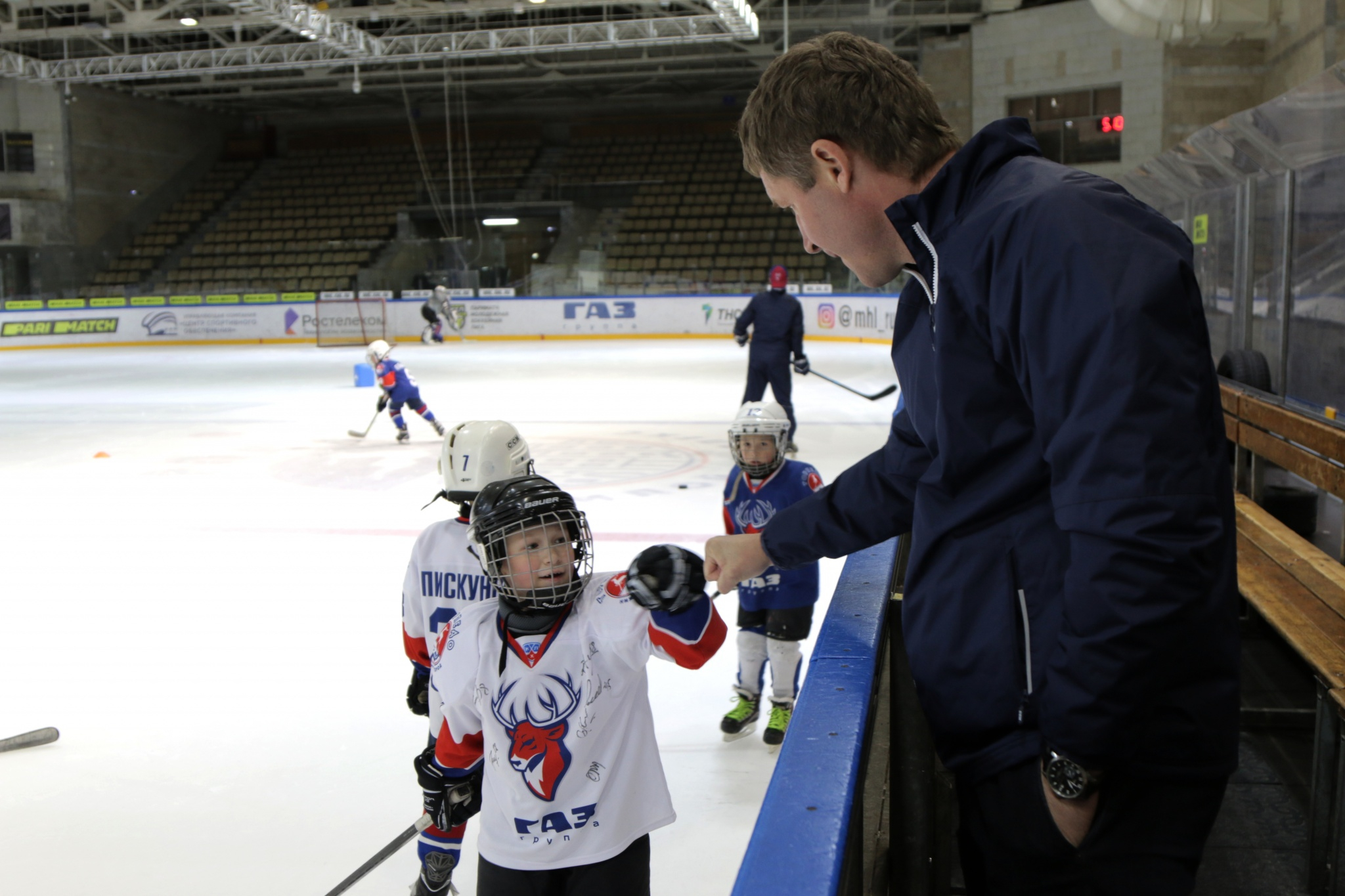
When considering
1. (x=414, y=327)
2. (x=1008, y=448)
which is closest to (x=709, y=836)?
(x=1008, y=448)

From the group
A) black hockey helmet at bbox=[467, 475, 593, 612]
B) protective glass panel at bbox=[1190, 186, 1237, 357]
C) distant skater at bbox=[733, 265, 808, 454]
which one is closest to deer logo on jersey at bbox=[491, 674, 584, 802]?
black hockey helmet at bbox=[467, 475, 593, 612]

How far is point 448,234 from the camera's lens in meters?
29.3

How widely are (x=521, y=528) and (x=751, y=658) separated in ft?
6.07

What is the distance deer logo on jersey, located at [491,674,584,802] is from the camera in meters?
1.78

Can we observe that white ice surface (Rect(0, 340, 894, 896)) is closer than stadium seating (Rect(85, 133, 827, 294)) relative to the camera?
Yes

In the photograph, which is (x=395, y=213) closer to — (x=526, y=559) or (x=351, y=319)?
(x=351, y=319)

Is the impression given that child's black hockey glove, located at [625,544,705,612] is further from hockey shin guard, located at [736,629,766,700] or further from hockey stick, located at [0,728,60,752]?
hockey stick, located at [0,728,60,752]

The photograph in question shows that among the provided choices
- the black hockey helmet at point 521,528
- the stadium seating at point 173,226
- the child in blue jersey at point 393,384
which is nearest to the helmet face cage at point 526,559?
the black hockey helmet at point 521,528

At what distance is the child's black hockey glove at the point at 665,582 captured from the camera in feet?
5.15

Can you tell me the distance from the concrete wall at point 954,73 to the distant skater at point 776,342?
46.3 feet

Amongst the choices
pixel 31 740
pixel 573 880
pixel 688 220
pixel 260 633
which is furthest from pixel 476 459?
pixel 688 220

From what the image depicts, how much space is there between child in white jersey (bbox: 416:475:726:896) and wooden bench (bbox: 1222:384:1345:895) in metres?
1.37

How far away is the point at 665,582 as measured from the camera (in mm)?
1574

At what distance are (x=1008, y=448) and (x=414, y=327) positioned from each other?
910 inches
